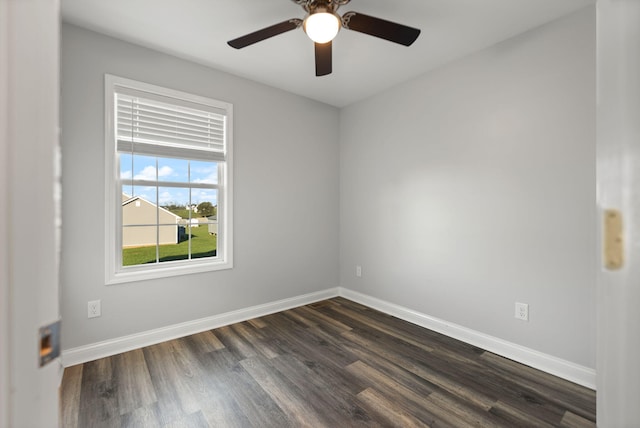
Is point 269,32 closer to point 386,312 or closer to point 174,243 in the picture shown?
point 174,243

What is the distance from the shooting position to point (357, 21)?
5.86 feet

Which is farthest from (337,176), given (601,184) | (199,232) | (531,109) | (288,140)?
(601,184)

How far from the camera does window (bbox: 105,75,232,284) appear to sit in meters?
2.46

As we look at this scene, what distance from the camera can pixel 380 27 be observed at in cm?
179

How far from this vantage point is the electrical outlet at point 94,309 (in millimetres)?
2316

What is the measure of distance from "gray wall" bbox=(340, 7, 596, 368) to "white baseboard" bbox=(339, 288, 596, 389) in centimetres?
6

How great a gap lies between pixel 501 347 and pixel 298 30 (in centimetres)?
313

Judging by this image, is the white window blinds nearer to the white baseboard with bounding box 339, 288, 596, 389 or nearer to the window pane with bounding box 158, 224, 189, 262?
the window pane with bounding box 158, 224, 189, 262

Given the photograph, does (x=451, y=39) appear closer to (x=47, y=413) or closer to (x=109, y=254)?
(x=47, y=413)

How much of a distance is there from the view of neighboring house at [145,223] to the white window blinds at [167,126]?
481mm

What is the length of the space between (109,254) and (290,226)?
1825 mm

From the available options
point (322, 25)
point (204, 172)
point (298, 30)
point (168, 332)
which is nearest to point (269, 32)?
point (322, 25)

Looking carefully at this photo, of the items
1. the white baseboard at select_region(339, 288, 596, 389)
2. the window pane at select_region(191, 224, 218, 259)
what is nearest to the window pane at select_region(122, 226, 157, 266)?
the window pane at select_region(191, 224, 218, 259)

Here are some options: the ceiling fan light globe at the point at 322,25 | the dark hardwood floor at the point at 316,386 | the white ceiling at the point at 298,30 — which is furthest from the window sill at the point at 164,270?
the ceiling fan light globe at the point at 322,25
